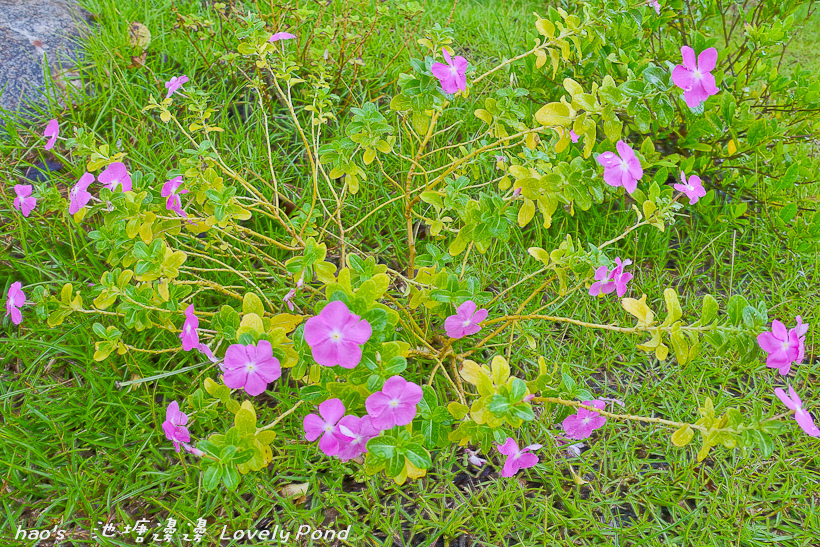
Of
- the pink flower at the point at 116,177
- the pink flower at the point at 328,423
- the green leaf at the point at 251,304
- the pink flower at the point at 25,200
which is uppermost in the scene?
the pink flower at the point at 116,177

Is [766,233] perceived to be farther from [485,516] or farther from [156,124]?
[156,124]

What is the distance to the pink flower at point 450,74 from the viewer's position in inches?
46.9

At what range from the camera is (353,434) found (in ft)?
3.14

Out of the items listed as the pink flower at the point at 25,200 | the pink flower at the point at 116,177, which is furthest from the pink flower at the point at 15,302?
the pink flower at the point at 116,177

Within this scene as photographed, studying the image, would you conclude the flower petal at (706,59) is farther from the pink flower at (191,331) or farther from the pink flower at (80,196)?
the pink flower at (80,196)

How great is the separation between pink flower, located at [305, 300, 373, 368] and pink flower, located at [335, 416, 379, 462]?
5.6 inches

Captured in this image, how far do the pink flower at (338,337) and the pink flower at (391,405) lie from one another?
0.30 ft

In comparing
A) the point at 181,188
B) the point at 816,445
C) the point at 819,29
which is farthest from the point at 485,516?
the point at 819,29

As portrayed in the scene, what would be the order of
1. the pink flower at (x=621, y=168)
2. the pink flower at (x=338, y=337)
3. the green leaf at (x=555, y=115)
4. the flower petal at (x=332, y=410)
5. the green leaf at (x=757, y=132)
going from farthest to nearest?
the green leaf at (x=757, y=132), the pink flower at (x=621, y=168), the green leaf at (x=555, y=115), the flower petal at (x=332, y=410), the pink flower at (x=338, y=337)

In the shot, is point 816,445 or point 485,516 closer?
point 485,516

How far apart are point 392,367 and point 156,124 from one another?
184 centimetres

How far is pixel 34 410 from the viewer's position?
1520 millimetres

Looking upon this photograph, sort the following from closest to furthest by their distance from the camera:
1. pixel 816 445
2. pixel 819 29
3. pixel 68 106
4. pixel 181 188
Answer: pixel 181 188 < pixel 816 445 < pixel 68 106 < pixel 819 29

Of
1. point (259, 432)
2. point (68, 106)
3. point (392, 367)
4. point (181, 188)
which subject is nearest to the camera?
point (392, 367)
